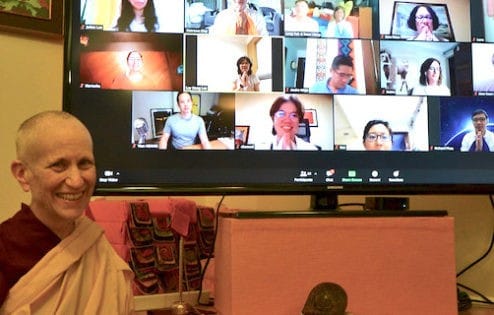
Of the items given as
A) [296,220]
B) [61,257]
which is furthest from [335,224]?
[61,257]

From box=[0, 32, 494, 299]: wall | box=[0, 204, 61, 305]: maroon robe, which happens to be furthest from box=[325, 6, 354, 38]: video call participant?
box=[0, 204, 61, 305]: maroon robe

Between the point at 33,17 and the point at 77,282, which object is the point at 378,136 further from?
the point at 33,17

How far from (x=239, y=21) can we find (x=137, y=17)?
0.53 feet

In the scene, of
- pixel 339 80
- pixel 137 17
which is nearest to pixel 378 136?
pixel 339 80

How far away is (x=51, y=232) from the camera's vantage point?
620 millimetres

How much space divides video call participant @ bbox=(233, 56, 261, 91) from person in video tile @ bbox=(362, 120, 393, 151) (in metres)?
0.20

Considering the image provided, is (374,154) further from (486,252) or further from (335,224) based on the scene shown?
(486,252)

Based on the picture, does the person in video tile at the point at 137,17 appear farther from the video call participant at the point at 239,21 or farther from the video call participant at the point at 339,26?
the video call participant at the point at 339,26

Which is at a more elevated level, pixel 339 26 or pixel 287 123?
pixel 339 26

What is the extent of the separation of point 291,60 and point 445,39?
275 mm

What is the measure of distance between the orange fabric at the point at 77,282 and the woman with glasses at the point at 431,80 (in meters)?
0.56

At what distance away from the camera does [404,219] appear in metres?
0.81

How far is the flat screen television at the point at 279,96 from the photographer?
838 mm

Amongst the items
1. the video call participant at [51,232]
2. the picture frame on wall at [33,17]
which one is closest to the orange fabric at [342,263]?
the video call participant at [51,232]
